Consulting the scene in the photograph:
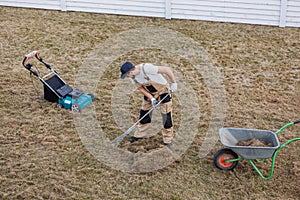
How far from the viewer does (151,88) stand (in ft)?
17.9

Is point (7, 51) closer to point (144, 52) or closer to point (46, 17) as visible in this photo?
point (46, 17)

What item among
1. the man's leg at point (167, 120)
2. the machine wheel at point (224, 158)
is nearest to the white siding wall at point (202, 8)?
the man's leg at point (167, 120)

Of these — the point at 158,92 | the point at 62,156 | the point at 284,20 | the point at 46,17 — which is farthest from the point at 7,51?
the point at 284,20

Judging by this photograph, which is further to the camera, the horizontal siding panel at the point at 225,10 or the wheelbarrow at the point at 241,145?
the horizontal siding panel at the point at 225,10

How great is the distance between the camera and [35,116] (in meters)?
6.57

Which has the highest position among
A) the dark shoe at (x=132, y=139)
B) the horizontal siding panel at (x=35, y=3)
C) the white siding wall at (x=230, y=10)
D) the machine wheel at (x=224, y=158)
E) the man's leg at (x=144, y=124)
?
the horizontal siding panel at (x=35, y=3)

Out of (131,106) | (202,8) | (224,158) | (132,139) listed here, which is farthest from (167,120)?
(202,8)

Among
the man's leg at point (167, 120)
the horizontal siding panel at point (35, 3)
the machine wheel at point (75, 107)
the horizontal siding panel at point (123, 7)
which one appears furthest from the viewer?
the horizontal siding panel at point (35, 3)

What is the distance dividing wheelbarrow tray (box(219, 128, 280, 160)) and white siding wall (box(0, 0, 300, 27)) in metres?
5.18

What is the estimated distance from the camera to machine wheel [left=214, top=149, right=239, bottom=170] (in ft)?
17.2

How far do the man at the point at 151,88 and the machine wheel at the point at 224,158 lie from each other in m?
0.84

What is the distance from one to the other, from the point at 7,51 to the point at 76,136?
3659 mm

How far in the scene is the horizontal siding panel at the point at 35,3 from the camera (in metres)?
10.8

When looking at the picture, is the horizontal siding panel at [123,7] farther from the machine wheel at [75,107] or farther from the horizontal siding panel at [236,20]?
the machine wheel at [75,107]
